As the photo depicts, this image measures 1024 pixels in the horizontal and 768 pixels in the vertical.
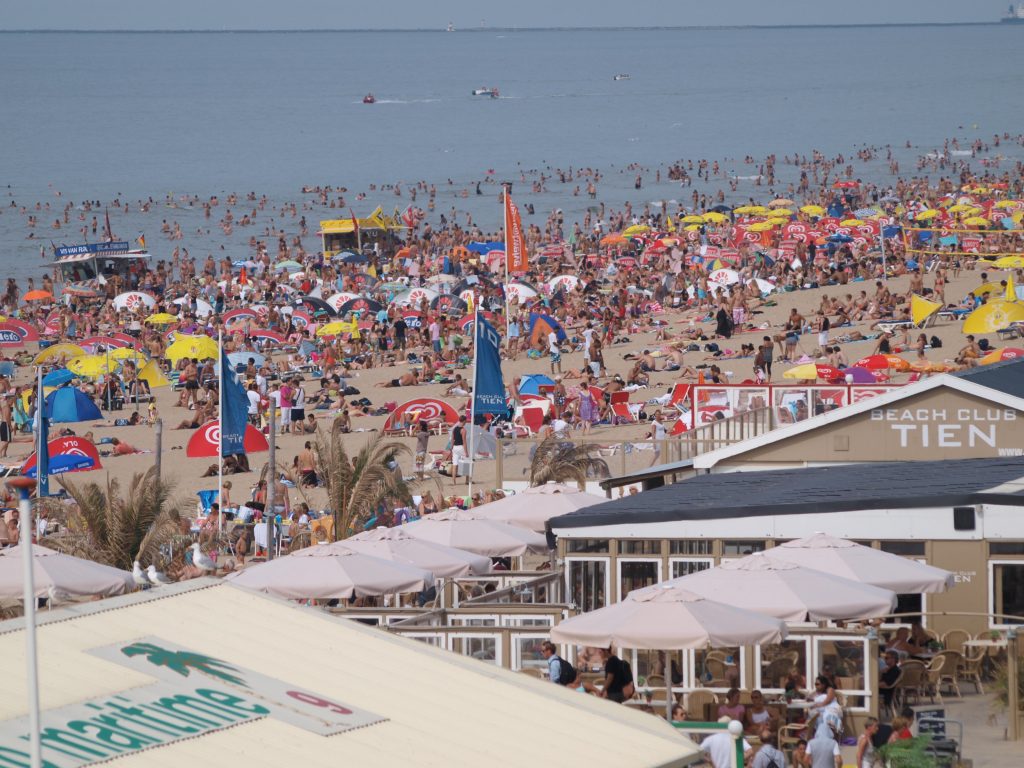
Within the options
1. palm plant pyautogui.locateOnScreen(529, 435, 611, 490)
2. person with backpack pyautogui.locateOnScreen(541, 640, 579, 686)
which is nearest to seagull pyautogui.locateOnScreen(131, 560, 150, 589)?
person with backpack pyautogui.locateOnScreen(541, 640, 579, 686)

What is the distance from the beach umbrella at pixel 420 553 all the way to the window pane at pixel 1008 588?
3967 mm

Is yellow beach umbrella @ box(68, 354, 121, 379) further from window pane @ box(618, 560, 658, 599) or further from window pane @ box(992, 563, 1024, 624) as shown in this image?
window pane @ box(992, 563, 1024, 624)

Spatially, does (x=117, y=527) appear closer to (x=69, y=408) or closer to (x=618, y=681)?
(x=618, y=681)

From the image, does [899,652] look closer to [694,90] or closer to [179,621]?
[179,621]

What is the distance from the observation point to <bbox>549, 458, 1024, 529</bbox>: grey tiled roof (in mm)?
12648

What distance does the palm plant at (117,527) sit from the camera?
48.7ft

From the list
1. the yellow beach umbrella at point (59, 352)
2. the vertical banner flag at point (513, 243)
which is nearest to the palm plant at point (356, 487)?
the vertical banner flag at point (513, 243)

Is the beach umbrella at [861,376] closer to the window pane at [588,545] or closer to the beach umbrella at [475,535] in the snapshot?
the beach umbrella at [475,535]

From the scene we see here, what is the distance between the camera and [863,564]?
1176cm

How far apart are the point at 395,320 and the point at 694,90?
478 ft

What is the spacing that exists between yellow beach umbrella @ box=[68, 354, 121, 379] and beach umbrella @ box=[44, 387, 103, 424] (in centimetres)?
385

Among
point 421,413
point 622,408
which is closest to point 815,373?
point 622,408

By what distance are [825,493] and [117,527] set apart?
5982 mm

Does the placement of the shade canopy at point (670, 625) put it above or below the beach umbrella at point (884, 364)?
below
